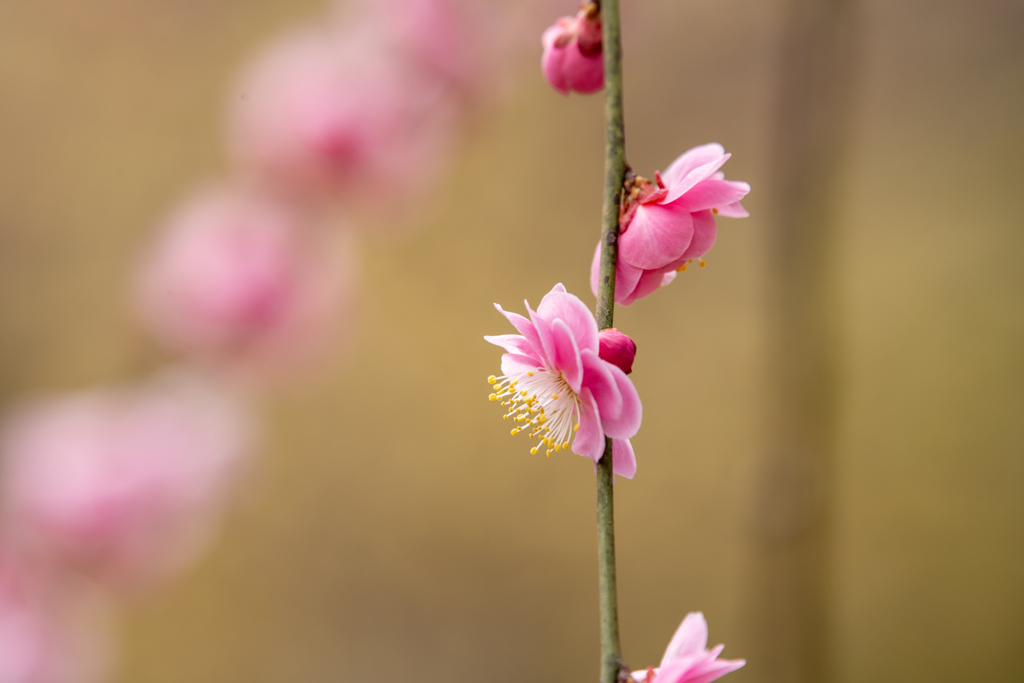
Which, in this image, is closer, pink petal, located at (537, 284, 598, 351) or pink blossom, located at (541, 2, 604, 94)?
pink petal, located at (537, 284, 598, 351)

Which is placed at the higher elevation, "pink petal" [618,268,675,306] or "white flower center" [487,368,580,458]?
"pink petal" [618,268,675,306]

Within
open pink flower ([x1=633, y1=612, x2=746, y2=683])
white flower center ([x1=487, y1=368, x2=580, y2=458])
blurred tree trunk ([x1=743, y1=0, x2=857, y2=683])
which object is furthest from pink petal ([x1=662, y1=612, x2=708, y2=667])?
blurred tree trunk ([x1=743, y1=0, x2=857, y2=683])

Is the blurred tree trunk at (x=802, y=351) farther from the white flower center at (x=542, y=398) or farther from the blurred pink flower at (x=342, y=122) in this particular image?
the white flower center at (x=542, y=398)

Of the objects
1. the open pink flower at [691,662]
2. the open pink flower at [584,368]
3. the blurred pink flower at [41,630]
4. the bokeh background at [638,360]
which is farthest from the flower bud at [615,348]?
the blurred pink flower at [41,630]

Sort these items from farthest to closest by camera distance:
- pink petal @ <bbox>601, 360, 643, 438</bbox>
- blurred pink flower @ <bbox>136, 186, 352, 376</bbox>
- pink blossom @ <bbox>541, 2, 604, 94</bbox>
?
blurred pink flower @ <bbox>136, 186, 352, 376</bbox> < pink blossom @ <bbox>541, 2, 604, 94</bbox> < pink petal @ <bbox>601, 360, 643, 438</bbox>

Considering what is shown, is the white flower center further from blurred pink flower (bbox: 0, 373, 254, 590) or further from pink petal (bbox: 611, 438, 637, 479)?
blurred pink flower (bbox: 0, 373, 254, 590)

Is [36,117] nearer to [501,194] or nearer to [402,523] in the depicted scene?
[501,194]

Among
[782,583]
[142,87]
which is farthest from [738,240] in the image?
[142,87]
